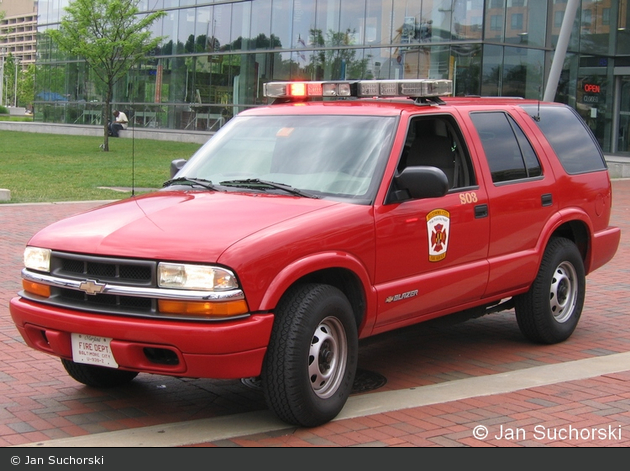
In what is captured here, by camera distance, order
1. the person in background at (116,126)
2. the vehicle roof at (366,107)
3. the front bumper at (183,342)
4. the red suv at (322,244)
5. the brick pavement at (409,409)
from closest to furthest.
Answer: the front bumper at (183,342) → the red suv at (322,244) → the brick pavement at (409,409) → the vehicle roof at (366,107) → the person in background at (116,126)

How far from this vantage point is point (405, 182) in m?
5.60

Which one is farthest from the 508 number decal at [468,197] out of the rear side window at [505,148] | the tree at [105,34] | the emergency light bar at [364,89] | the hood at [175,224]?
the tree at [105,34]

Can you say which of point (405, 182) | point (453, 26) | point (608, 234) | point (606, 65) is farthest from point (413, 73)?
point (405, 182)

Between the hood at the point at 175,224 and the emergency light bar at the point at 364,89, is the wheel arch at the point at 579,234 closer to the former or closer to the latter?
the emergency light bar at the point at 364,89

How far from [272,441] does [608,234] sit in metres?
4.20

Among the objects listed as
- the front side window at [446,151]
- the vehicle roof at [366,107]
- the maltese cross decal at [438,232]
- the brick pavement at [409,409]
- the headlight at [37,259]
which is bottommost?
the brick pavement at [409,409]

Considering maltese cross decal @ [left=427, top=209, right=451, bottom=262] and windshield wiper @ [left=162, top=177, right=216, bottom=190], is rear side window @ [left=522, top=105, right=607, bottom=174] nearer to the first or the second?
maltese cross decal @ [left=427, top=209, right=451, bottom=262]

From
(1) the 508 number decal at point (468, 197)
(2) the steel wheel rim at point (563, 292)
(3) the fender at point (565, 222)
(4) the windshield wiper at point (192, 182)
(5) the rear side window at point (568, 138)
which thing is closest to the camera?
(4) the windshield wiper at point (192, 182)

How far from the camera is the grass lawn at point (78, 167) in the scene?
18406 mm

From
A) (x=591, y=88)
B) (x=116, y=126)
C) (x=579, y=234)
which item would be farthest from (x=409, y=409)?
(x=116, y=126)

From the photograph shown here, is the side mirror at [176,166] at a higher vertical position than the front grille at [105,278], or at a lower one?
higher

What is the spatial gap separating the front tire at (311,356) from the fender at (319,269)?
12 cm

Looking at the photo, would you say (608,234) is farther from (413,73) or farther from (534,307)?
(413,73)
